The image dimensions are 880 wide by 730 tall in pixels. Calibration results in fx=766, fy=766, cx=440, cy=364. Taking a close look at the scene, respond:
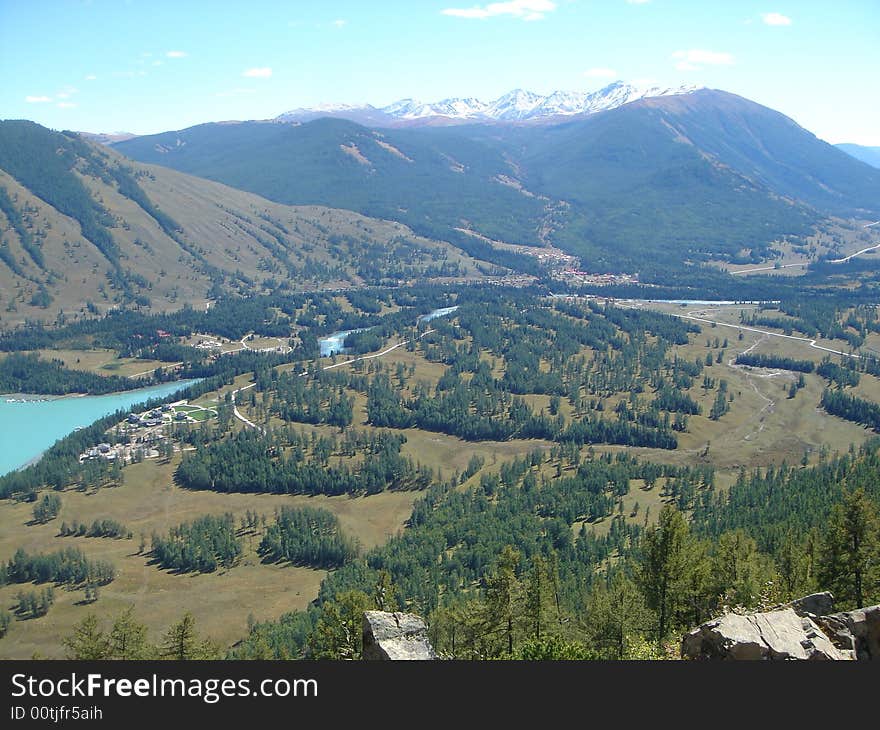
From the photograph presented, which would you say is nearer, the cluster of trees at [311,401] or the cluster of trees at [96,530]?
the cluster of trees at [96,530]

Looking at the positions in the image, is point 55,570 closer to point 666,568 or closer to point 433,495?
point 433,495

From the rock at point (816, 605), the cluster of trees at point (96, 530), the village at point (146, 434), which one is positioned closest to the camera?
the rock at point (816, 605)

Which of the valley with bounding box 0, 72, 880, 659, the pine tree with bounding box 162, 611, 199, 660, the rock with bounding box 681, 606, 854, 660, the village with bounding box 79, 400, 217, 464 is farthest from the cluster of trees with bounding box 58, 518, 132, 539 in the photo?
the rock with bounding box 681, 606, 854, 660

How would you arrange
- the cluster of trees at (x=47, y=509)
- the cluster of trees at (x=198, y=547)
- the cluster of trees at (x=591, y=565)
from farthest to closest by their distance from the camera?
the cluster of trees at (x=47, y=509) → the cluster of trees at (x=198, y=547) → the cluster of trees at (x=591, y=565)

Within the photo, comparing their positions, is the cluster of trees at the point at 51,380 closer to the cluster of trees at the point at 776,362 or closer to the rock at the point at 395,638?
the cluster of trees at the point at 776,362

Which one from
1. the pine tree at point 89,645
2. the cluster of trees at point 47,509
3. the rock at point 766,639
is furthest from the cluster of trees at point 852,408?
the pine tree at point 89,645

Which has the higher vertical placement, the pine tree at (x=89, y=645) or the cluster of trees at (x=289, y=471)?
the pine tree at (x=89, y=645)

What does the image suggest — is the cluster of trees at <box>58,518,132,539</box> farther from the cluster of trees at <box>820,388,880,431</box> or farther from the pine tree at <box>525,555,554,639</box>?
the cluster of trees at <box>820,388,880,431</box>

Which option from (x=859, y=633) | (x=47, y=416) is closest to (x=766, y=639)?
(x=859, y=633)
